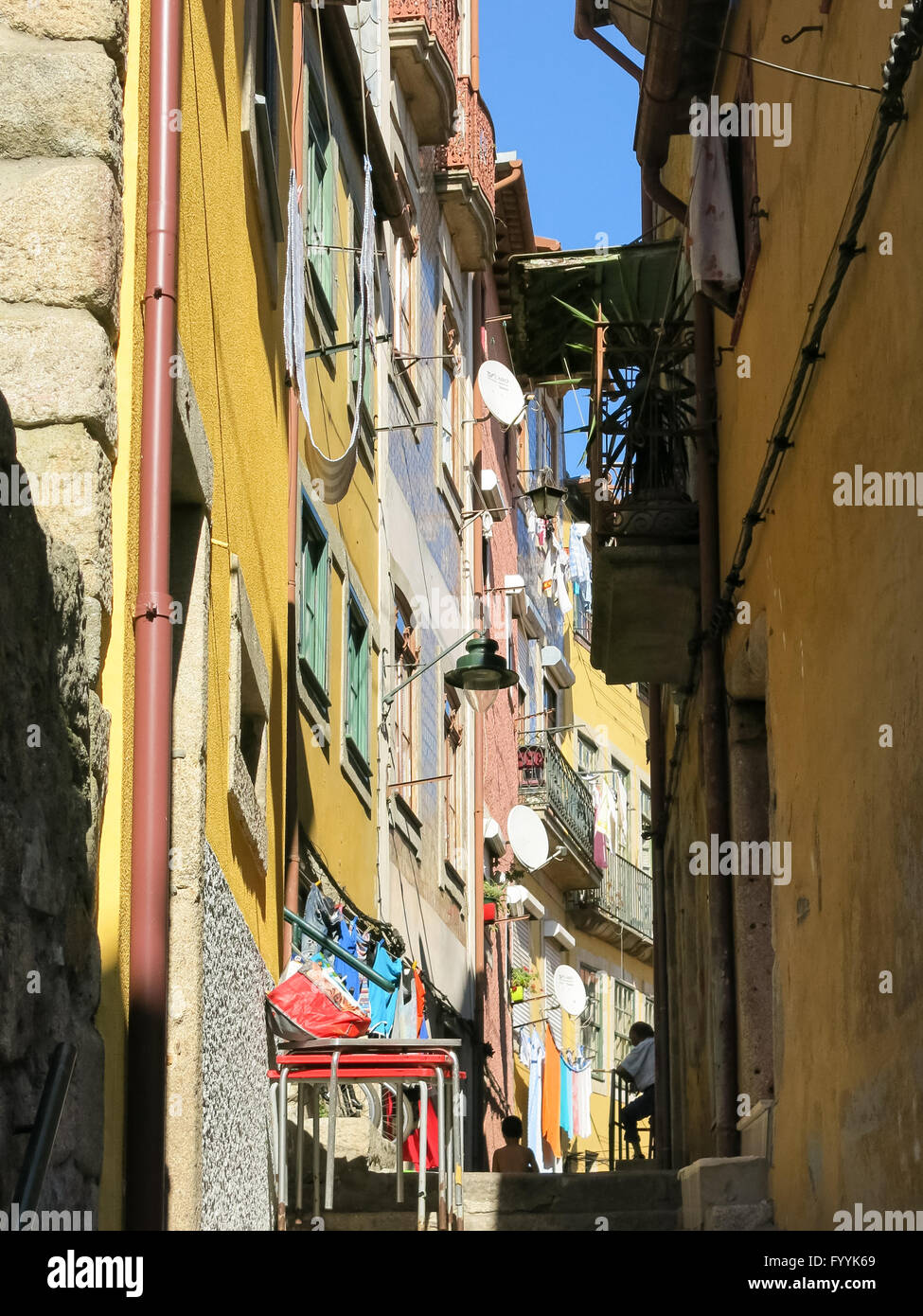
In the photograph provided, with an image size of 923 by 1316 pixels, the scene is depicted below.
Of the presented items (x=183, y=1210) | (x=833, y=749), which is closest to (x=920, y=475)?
(x=833, y=749)

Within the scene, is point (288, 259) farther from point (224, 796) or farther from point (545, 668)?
point (545, 668)

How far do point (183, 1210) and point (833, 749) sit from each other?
2743 mm

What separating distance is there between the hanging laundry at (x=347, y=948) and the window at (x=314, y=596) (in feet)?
4.92

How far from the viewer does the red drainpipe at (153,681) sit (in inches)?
218

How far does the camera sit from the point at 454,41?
66.3ft

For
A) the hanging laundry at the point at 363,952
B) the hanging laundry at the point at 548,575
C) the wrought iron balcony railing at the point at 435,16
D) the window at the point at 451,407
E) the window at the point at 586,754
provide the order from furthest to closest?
1. the window at the point at 586,754
2. the hanging laundry at the point at 548,575
3. the window at the point at 451,407
4. the wrought iron balcony railing at the point at 435,16
5. the hanging laundry at the point at 363,952

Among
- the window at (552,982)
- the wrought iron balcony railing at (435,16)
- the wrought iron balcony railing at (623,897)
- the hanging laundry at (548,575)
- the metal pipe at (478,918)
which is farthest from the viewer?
the wrought iron balcony railing at (623,897)

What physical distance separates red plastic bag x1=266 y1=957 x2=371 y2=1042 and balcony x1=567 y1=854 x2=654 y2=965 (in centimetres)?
2267

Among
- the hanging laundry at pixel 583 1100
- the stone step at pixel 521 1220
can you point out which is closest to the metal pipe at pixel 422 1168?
the stone step at pixel 521 1220

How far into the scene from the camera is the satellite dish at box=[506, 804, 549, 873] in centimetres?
2331

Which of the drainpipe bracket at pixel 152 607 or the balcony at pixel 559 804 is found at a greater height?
the balcony at pixel 559 804

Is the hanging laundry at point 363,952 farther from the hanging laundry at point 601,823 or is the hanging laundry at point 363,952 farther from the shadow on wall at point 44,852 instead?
the hanging laundry at point 601,823

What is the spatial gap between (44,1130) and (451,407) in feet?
60.2

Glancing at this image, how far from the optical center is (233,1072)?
7605mm
